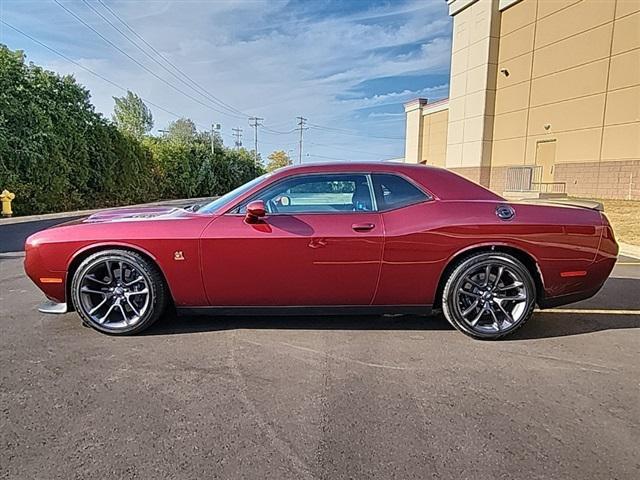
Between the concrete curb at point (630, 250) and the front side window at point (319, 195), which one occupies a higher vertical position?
the front side window at point (319, 195)

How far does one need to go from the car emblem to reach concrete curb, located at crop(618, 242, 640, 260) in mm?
5642

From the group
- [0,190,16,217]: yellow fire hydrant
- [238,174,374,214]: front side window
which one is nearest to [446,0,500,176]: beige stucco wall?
[0,190,16,217]: yellow fire hydrant

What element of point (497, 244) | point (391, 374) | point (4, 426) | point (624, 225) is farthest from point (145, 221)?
point (624, 225)

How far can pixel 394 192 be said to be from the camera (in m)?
3.88

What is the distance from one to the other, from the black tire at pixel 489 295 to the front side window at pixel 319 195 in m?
0.97

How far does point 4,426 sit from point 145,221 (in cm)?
182

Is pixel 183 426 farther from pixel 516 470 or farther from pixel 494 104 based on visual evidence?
pixel 494 104

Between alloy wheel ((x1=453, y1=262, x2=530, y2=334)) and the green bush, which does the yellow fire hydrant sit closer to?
the green bush

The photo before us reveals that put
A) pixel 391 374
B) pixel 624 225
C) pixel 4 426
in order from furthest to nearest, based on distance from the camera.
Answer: pixel 624 225
pixel 391 374
pixel 4 426

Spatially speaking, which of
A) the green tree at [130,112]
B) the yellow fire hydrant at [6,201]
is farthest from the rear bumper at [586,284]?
the green tree at [130,112]

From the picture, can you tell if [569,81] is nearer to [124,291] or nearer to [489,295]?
[489,295]

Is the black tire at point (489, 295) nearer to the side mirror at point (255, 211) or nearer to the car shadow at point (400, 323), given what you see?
the car shadow at point (400, 323)

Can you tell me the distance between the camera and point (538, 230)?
375cm

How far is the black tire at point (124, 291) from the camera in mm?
3727
